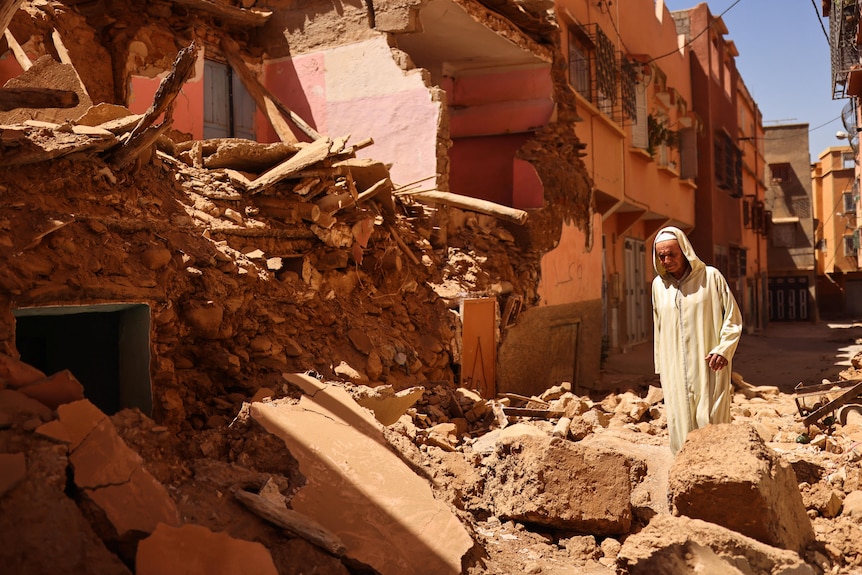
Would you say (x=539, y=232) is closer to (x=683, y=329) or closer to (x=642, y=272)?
(x=683, y=329)

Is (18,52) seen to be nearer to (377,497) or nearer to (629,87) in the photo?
(377,497)

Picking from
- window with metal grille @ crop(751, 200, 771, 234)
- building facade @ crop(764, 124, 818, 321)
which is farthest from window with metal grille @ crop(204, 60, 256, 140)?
building facade @ crop(764, 124, 818, 321)

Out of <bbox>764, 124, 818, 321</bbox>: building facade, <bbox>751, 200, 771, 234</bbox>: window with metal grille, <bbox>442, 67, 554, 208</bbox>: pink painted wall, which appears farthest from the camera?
<bbox>764, 124, 818, 321</bbox>: building facade

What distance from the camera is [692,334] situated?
4898mm

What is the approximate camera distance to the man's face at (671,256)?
4.86m

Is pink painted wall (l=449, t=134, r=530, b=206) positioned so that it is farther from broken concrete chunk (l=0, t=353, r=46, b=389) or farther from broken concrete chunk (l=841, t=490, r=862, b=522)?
broken concrete chunk (l=0, t=353, r=46, b=389)

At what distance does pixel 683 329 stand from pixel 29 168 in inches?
161

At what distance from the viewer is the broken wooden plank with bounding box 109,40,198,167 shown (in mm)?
4449

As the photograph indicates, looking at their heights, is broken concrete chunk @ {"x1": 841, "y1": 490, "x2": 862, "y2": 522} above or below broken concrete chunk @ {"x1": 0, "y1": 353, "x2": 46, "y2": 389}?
below

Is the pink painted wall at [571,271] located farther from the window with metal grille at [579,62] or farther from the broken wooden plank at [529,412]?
the broken wooden plank at [529,412]

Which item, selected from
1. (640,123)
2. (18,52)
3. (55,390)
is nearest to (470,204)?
(18,52)

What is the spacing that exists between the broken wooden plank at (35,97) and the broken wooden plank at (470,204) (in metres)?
4.70

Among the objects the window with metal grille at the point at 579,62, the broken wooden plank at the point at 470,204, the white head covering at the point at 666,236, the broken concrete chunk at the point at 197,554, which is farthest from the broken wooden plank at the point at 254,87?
the broken concrete chunk at the point at 197,554

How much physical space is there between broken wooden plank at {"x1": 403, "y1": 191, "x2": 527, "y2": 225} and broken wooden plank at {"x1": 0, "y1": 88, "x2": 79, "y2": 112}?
4698mm
